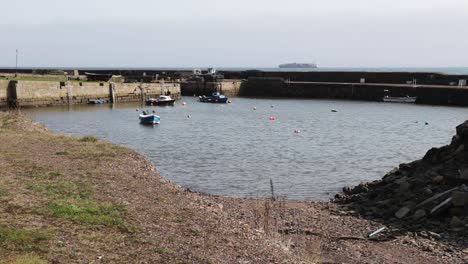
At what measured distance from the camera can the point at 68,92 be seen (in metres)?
58.8

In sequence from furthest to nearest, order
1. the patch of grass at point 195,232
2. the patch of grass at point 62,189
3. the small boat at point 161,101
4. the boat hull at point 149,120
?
the small boat at point 161,101
the boat hull at point 149,120
the patch of grass at point 62,189
the patch of grass at point 195,232

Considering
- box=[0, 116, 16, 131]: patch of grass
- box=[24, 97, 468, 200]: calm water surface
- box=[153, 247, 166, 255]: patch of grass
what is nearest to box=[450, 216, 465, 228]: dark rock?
box=[24, 97, 468, 200]: calm water surface

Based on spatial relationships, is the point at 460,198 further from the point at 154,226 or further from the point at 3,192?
the point at 3,192

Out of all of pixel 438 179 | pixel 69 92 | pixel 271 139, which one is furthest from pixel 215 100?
pixel 438 179

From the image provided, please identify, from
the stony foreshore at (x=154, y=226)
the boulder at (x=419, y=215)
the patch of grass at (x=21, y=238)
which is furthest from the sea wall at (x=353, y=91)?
the patch of grass at (x=21, y=238)

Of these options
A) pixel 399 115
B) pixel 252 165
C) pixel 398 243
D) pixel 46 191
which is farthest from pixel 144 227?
pixel 399 115

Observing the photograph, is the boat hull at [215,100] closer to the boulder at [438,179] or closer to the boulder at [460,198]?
the boulder at [438,179]

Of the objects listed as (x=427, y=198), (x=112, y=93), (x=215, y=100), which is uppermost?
(x=112, y=93)

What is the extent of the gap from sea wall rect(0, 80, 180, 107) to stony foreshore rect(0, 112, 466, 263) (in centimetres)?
3620

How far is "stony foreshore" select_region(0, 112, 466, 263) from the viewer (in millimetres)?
9148

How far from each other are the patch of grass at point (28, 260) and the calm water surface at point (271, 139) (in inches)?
453

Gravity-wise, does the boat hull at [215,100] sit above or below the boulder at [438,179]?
below

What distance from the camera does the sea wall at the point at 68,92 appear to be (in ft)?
170

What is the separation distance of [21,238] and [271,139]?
27.6 m
